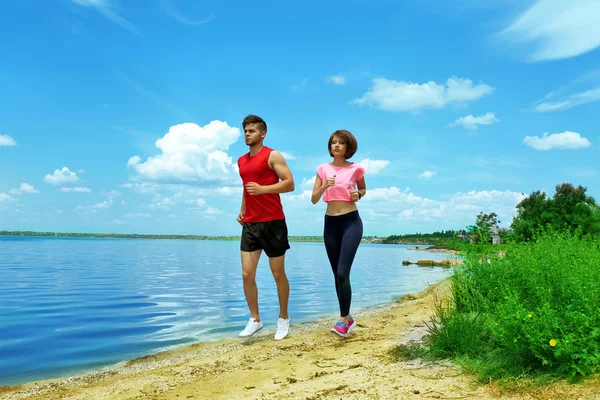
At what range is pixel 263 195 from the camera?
6004 mm

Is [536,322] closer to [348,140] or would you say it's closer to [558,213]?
[348,140]

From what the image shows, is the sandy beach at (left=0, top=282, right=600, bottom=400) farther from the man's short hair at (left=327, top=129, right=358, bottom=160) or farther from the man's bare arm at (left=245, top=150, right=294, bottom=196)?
the man's short hair at (left=327, top=129, right=358, bottom=160)

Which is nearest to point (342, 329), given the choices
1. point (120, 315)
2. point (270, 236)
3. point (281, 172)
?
point (270, 236)

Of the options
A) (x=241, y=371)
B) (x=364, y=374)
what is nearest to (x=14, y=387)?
(x=241, y=371)

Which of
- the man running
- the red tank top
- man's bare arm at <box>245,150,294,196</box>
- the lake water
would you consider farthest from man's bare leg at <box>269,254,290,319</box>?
the lake water

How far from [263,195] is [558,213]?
2074cm

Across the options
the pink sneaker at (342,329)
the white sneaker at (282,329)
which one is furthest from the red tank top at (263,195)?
the pink sneaker at (342,329)

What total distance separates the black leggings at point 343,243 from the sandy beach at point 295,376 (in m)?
0.61

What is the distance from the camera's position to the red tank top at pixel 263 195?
6012 millimetres

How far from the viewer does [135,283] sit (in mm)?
17766

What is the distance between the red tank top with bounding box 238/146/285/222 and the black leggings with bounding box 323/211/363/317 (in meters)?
0.68

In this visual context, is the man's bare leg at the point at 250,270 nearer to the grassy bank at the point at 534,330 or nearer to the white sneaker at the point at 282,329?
the white sneaker at the point at 282,329

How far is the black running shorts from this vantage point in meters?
6.03

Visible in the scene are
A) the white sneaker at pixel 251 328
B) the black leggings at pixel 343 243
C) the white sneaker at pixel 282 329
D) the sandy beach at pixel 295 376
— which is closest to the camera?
the sandy beach at pixel 295 376
